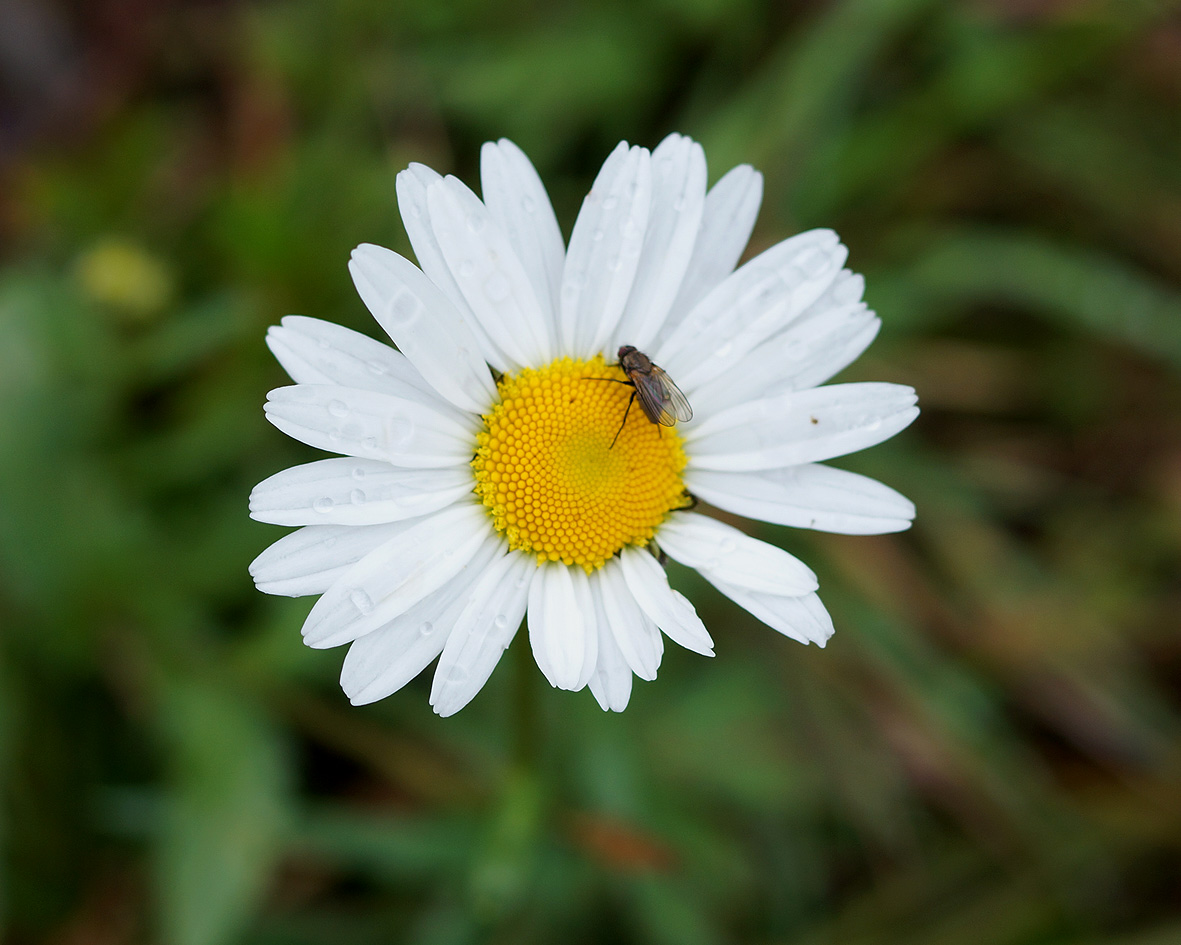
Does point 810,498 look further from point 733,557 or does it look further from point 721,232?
point 721,232

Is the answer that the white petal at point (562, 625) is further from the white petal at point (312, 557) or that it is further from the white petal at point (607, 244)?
the white petal at point (607, 244)

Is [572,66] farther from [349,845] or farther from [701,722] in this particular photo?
[349,845]

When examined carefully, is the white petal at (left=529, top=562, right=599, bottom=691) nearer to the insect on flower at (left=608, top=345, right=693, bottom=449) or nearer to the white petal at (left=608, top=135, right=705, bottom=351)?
the insect on flower at (left=608, top=345, right=693, bottom=449)

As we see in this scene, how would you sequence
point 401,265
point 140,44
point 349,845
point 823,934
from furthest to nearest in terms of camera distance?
point 140,44
point 823,934
point 349,845
point 401,265

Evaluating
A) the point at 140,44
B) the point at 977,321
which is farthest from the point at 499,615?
the point at 140,44

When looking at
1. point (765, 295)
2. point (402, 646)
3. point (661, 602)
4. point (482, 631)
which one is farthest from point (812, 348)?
point (402, 646)

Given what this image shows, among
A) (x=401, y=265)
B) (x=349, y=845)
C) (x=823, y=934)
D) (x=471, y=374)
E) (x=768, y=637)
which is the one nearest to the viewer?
(x=401, y=265)
